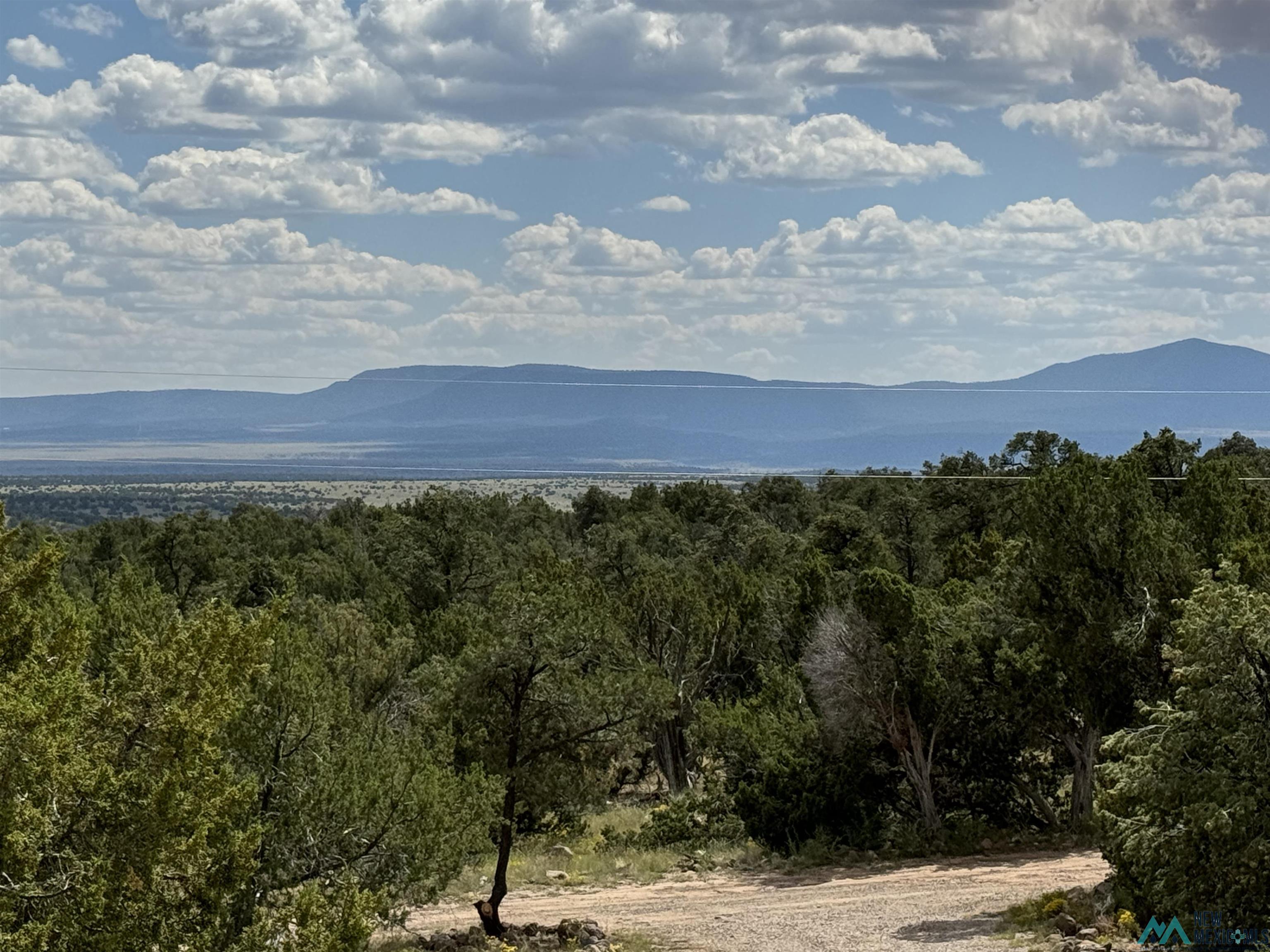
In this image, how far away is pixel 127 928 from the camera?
550 inches

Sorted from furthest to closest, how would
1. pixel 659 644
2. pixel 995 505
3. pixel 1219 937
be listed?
pixel 995 505 → pixel 659 644 → pixel 1219 937

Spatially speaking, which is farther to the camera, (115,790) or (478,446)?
(478,446)

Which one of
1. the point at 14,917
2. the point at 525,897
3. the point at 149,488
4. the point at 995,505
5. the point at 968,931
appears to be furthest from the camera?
Result: the point at 149,488

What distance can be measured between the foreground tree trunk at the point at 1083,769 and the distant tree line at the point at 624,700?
0.24 feet

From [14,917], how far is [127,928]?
3.77 feet

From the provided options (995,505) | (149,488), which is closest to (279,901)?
(995,505)

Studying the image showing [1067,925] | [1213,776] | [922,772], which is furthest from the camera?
[922,772]

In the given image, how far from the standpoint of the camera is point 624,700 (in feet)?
76.7

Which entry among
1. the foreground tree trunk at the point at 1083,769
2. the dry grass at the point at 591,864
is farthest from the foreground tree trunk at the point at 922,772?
the dry grass at the point at 591,864

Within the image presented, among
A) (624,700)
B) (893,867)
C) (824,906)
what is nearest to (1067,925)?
(824,906)

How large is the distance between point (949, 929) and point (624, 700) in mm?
6244

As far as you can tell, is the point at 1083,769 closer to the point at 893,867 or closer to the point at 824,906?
the point at 893,867

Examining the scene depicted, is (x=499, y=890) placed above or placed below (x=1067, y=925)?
below

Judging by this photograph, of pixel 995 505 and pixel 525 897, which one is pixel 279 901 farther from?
pixel 995 505
